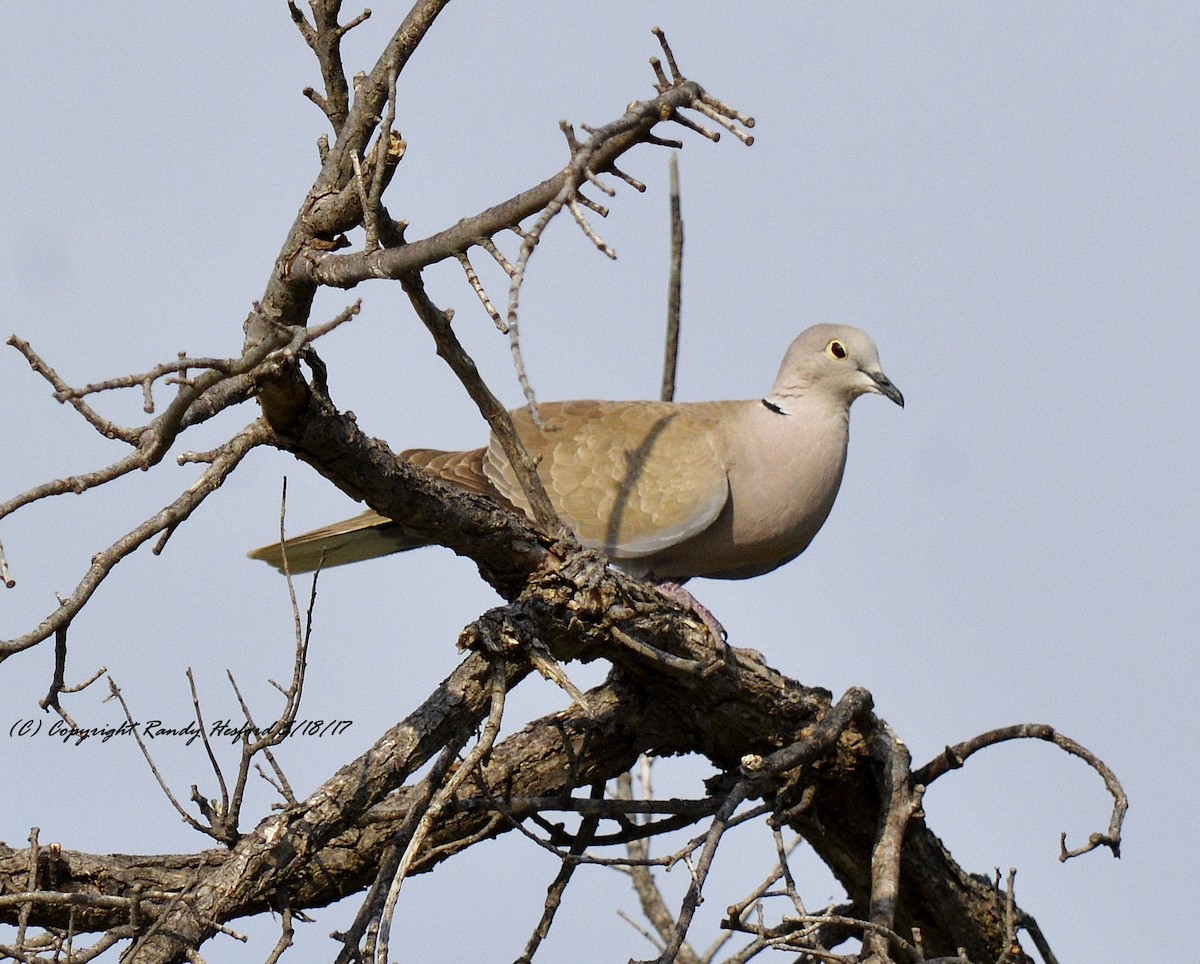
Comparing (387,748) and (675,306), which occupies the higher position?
(675,306)

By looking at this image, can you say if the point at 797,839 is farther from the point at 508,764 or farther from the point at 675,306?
the point at 675,306

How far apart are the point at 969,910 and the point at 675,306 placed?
2030 millimetres

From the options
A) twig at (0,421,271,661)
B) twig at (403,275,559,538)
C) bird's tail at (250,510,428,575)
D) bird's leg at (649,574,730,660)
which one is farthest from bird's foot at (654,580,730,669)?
twig at (0,421,271,661)

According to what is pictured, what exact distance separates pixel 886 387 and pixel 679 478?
2.85 ft

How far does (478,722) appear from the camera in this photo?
279cm

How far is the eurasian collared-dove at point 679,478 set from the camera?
421cm

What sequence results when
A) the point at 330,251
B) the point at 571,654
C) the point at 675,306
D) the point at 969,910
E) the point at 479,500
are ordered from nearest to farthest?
1. the point at 330,251
2. the point at 479,500
3. the point at 571,654
4. the point at 969,910
5. the point at 675,306

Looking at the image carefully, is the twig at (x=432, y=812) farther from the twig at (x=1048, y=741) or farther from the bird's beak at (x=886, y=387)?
the bird's beak at (x=886, y=387)

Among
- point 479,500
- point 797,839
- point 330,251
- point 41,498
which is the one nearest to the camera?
point 41,498

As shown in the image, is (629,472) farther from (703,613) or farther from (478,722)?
(478,722)

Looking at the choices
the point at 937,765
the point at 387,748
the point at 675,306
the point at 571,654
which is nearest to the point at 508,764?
the point at 571,654

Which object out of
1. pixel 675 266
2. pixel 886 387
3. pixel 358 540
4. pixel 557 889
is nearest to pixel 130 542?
pixel 557 889

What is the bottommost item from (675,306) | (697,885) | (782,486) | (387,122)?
(697,885)

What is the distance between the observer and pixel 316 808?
268cm
